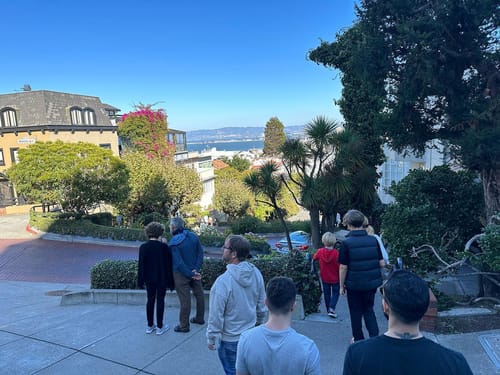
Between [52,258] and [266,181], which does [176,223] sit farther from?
[52,258]

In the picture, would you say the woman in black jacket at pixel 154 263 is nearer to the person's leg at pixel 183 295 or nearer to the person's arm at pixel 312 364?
the person's leg at pixel 183 295

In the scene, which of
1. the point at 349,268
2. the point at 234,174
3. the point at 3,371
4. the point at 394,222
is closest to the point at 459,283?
the point at 394,222

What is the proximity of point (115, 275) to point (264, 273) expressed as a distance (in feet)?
10.0

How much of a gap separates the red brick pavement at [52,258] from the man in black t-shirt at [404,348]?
10.7 metres

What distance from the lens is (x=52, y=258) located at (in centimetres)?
1326

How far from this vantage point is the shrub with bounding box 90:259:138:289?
6.57 metres

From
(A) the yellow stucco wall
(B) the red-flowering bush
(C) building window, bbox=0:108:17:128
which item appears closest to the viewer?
(A) the yellow stucco wall

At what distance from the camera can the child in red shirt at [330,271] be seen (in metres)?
4.95

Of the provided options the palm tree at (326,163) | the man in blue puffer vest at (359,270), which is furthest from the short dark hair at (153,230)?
the palm tree at (326,163)

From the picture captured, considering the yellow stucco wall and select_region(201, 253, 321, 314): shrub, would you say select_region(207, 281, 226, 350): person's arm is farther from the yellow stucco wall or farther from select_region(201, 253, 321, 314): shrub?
the yellow stucco wall

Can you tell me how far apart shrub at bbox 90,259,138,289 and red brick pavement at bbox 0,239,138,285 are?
4344 millimetres

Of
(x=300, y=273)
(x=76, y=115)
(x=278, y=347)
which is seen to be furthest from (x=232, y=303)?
(x=76, y=115)

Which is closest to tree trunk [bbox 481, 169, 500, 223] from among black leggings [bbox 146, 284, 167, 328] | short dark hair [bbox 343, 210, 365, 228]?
short dark hair [bbox 343, 210, 365, 228]

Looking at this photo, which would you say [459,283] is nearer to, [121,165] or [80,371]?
[80,371]
